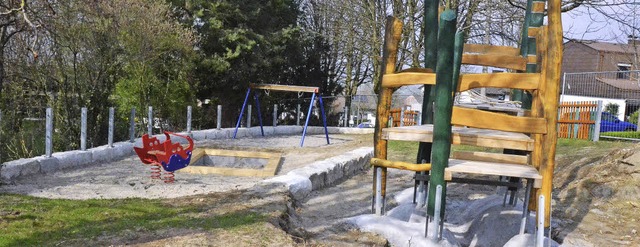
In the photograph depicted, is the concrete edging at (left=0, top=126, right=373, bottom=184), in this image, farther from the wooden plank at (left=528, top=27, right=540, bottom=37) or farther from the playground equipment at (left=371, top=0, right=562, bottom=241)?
the wooden plank at (left=528, top=27, right=540, bottom=37)

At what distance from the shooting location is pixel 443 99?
12.4 ft

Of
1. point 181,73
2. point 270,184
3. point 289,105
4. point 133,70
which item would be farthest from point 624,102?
point 270,184

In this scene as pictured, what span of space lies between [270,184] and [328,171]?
1.54 meters

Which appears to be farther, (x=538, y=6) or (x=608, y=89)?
(x=608, y=89)

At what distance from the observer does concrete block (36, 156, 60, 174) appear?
6.87 meters

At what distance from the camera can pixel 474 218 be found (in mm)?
5148

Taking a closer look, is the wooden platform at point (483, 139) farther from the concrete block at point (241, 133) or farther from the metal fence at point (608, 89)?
the metal fence at point (608, 89)

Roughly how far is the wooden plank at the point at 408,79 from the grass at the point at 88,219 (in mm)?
1449

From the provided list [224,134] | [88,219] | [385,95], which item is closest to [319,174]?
[385,95]

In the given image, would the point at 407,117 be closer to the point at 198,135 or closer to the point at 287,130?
the point at 287,130

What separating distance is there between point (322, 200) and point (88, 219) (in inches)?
103

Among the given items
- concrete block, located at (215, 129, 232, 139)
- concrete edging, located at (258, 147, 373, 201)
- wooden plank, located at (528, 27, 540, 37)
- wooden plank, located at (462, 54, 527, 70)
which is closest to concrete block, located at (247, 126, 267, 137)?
concrete block, located at (215, 129, 232, 139)

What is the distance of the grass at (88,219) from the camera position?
3580mm

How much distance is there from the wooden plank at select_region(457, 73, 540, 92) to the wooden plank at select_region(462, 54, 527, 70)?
97 centimetres
